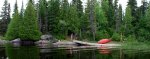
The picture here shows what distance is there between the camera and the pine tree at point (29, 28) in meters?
86.6

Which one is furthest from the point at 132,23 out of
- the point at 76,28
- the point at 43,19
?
the point at 43,19

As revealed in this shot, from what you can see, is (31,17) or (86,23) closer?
(31,17)

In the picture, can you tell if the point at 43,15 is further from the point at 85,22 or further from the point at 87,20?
the point at 87,20

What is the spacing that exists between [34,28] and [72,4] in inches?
947

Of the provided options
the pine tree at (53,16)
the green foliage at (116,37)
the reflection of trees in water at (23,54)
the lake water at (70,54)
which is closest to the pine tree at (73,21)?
the pine tree at (53,16)

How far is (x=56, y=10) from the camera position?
103188mm

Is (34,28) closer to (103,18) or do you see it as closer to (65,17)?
(65,17)

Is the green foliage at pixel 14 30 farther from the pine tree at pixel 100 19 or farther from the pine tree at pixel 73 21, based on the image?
the pine tree at pixel 100 19

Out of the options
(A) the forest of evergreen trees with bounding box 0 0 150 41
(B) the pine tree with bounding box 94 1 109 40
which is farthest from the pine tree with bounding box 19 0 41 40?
(B) the pine tree with bounding box 94 1 109 40

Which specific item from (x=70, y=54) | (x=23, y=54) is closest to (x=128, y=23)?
(x=70, y=54)

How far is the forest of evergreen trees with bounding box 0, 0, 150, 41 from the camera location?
93.2 metres

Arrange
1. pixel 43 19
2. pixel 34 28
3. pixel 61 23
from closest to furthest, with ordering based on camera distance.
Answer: pixel 34 28 < pixel 61 23 < pixel 43 19

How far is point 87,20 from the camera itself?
3976 inches

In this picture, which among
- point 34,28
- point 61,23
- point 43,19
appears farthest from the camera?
point 43,19
